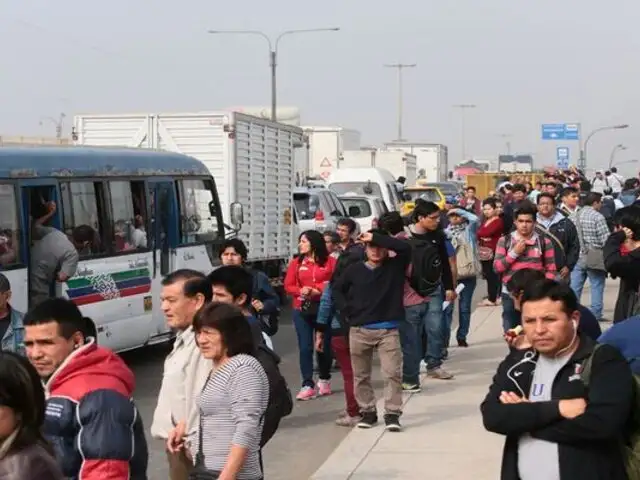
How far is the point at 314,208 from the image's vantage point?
21.8 metres

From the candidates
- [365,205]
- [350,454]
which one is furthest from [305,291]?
[365,205]

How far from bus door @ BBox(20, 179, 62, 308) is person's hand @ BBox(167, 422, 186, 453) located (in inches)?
225

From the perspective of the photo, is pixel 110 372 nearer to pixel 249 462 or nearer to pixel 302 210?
pixel 249 462

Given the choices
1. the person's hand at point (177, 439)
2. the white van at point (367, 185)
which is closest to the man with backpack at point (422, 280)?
the person's hand at point (177, 439)

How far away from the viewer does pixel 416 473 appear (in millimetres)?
8062

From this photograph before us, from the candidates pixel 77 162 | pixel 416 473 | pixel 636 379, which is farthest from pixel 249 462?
pixel 77 162

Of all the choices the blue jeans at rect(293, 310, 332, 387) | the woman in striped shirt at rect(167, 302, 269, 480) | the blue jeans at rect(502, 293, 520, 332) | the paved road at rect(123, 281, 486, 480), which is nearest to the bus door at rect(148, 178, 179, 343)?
the paved road at rect(123, 281, 486, 480)

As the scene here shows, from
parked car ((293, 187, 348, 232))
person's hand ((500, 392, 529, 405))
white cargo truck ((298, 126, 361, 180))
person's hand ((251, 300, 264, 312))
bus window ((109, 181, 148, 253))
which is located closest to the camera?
person's hand ((500, 392, 529, 405))

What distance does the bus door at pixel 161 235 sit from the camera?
1265 centimetres

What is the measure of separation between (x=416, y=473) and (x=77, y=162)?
16.8 ft

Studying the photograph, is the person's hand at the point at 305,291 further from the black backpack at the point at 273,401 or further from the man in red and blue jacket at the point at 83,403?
the man in red and blue jacket at the point at 83,403

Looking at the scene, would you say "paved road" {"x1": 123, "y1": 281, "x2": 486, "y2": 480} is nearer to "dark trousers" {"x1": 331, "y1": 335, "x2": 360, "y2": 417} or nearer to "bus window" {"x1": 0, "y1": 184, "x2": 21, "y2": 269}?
"dark trousers" {"x1": 331, "y1": 335, "x2": 360, "y2": 417}

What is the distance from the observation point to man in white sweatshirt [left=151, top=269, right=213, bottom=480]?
5.16m

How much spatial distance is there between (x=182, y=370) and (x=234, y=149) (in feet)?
38.6
